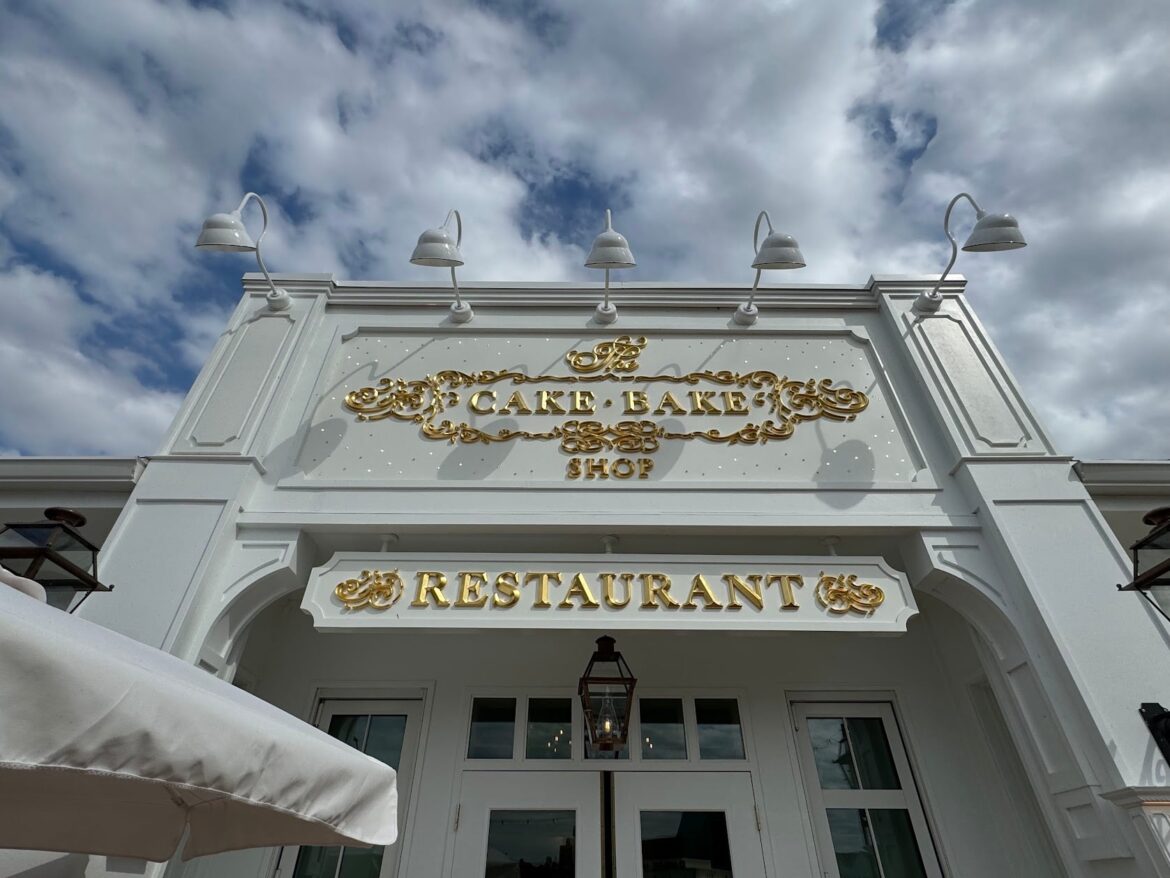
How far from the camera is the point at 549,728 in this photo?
4.42m

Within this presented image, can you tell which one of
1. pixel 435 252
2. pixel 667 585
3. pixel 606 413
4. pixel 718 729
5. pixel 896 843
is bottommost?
pixel 896 843

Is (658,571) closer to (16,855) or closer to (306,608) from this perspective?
(306,608)

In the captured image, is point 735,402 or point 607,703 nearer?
point 607,703

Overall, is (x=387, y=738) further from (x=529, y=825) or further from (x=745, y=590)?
(x=745, y=590)

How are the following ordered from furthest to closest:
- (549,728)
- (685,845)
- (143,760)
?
(549,728), (685,845), (143,760)

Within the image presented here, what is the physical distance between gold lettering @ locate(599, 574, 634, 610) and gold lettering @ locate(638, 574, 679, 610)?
9 centimetres

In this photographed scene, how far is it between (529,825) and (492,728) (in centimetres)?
66

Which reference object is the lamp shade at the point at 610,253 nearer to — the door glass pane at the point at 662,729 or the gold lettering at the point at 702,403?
the gold lettering at the point at 702,403

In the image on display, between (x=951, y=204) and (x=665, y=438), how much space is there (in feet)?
9.07

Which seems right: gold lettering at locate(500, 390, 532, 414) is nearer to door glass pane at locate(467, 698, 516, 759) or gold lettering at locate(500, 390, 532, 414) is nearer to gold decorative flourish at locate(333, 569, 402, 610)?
gold decorative flourish at locate(333, 569, 402, 610)

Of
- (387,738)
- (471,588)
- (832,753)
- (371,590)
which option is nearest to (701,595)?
(471,588)

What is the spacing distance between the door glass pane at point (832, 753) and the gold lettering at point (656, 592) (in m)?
1.77

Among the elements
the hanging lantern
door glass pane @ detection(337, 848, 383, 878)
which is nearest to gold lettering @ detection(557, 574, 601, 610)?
the hanging lantern

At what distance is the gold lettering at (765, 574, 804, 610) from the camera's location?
360 cm
